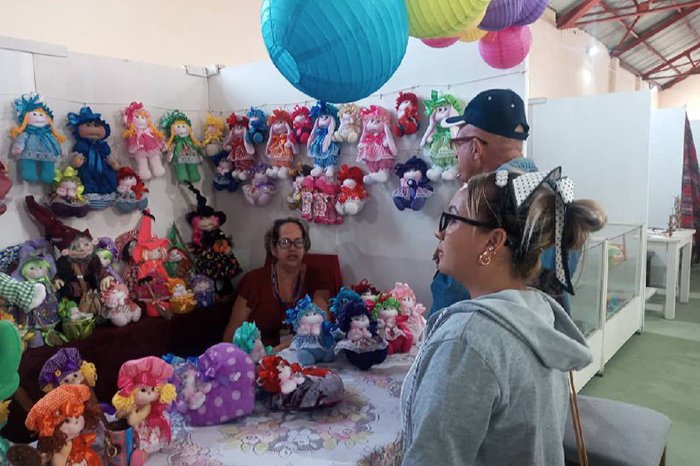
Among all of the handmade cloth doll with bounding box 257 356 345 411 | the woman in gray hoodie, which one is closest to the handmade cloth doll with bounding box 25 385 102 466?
the handmade cloth doll with bounding box 257 356 345 411

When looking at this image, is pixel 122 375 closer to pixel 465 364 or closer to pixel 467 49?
pixel 465 364

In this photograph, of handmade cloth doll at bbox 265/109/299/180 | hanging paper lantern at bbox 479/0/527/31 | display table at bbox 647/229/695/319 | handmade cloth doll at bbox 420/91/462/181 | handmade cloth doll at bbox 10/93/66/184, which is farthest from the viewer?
display table at bbox 647/229/695/319

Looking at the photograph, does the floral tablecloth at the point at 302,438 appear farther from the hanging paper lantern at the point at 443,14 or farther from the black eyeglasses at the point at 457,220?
the hanging paper lantern at the point at 443,14

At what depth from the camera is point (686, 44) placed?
471 inches

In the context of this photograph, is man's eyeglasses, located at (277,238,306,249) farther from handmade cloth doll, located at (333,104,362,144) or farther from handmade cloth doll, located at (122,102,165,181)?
handmade cloth doll, located at (122,102,165,181)

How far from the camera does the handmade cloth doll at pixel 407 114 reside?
104 inches

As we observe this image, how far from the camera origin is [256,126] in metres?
3.22

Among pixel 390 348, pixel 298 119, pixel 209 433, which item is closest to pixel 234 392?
pixel 209 433

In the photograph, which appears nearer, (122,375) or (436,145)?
(122,375)

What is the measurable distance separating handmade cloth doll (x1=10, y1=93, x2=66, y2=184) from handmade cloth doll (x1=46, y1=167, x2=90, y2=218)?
6 centimetres

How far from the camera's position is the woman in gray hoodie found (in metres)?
0.82

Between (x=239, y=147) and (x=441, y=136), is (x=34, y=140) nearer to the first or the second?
(x=239, y=147)

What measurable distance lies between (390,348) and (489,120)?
1019mm

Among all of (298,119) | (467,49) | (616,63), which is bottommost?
(298,119)
